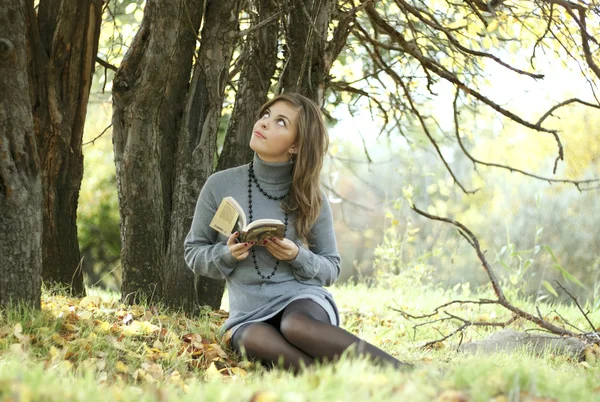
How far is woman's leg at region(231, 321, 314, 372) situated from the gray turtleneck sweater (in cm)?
13

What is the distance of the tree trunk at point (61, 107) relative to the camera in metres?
4.24

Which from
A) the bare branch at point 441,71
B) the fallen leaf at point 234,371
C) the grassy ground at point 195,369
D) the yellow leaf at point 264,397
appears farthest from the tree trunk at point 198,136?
the yellow leaf at point 264,397

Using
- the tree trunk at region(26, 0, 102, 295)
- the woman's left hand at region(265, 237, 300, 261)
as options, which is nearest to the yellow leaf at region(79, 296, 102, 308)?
the tree trunk at region(26, 0, 102, 295)

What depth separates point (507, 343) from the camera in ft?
13.9

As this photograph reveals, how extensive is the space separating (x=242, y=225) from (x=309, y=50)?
1339 mm

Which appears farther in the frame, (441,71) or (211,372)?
(441,71)

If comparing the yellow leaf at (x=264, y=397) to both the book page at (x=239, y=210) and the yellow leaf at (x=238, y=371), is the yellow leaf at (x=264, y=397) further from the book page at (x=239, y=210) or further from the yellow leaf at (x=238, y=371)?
the book page at (x=239, y=210)

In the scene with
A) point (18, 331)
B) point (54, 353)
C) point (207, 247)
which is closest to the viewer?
point (54, 353)

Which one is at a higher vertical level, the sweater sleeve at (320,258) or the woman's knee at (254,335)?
the sweater sleeve at (320,258)

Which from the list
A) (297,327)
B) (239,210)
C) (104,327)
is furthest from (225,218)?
(104,327)

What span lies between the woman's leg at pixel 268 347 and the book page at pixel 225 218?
1.50ft

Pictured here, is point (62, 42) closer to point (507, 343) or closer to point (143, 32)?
point (143, 32)

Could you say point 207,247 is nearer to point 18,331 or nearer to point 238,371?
point 238,371

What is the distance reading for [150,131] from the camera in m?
3.97
